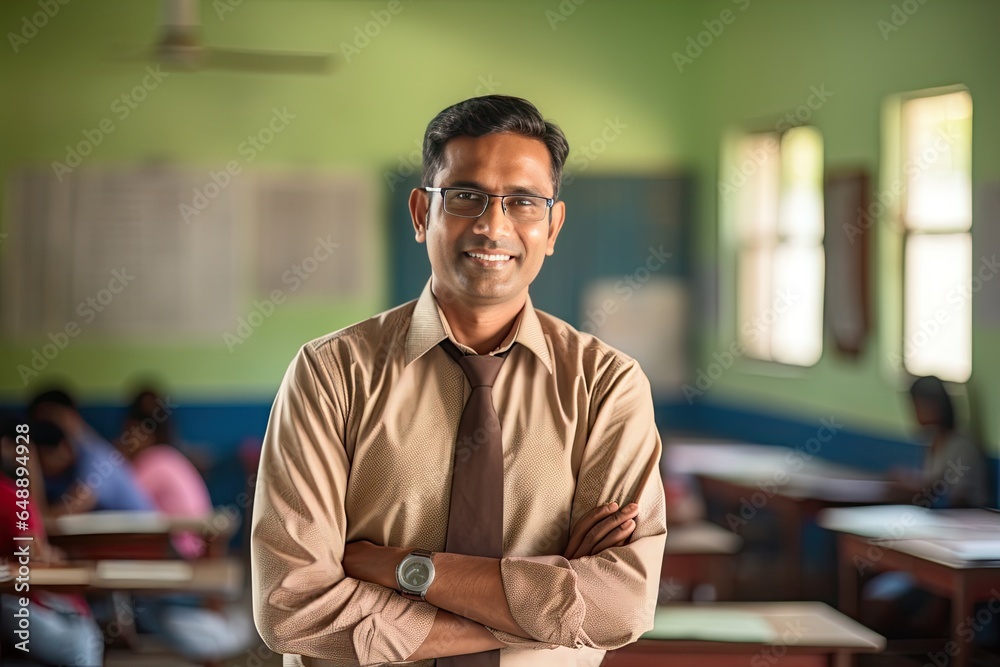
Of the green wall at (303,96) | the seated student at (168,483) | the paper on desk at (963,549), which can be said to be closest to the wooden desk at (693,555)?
the paper on desk at (963,549)

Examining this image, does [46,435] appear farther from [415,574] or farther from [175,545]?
[415,574]

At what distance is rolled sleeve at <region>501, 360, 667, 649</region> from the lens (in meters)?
1.76

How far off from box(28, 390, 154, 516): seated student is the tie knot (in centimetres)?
294

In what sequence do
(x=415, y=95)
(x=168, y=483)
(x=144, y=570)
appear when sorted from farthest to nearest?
(x=415, y=95)
(x=168, y=483)
(x=144, y=570)

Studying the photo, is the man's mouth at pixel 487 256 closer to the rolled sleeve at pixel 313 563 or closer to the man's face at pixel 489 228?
the man's face at pixel 489 228

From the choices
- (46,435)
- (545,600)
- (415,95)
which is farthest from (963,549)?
(415,95)

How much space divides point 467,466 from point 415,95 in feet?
18.1

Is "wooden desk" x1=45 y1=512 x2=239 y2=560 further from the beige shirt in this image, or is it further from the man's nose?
the man's nose

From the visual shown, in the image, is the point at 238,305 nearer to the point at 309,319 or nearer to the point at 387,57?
the point at 309,319

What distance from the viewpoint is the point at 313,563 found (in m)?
1.77

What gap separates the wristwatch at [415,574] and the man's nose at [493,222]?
0.55m

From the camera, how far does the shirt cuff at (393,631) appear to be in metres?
1.74

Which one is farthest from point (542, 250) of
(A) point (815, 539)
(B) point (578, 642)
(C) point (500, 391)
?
(A) point (815, 539)

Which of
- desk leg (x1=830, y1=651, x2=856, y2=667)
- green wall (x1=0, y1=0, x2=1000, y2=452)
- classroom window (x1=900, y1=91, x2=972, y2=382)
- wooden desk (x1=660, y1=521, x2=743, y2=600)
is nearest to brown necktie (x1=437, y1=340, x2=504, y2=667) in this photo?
desk leg (x1=830, y1=651, x2=856, y2=667)
